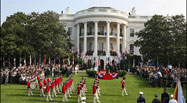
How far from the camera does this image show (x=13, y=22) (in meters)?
33.5

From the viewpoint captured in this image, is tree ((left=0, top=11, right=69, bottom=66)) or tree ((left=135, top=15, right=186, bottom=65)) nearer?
tree ((left=0, top=11, right=69, bottom=66))

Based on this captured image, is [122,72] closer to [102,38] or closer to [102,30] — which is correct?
[102,38]

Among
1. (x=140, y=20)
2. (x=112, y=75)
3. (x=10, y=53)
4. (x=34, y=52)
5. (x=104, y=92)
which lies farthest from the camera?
(x=140, y=20)

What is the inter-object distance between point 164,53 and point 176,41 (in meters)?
2.57

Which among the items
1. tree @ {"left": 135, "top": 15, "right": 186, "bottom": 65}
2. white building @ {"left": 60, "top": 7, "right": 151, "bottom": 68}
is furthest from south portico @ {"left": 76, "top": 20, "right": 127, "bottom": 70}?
tree @ {"left": 135, "top": 15, "right": 186, "bottom": 65}

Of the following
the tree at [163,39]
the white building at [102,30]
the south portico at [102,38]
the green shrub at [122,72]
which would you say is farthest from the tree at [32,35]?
the tree at [163,39]

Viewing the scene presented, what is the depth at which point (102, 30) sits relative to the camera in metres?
46.5

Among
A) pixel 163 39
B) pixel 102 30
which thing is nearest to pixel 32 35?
pixel 102 30

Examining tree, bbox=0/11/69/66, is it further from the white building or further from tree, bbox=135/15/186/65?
tree, bbox=135/15/186/65

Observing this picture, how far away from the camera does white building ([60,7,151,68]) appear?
43156 mm

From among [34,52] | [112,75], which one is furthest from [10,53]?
[112,75]

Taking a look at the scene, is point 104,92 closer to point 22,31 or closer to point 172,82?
point 172,82

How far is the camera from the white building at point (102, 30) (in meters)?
43.2

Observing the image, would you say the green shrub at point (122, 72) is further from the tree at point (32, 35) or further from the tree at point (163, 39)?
the tree at point (32, 35)
